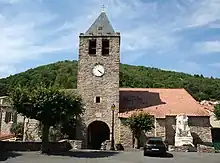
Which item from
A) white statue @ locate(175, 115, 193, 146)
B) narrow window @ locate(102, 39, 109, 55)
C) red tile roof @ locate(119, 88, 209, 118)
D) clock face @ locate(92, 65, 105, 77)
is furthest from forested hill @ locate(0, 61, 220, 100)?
white statue @ locate(175, 115, 193, 146)

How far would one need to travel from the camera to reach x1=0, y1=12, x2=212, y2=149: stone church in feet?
106

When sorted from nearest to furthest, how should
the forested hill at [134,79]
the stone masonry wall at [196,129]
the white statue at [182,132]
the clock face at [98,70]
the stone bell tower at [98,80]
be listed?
the white statue at [182,132], the stone masonry wall at [196,129], the stone bell tower at [98,80], the clock face at [98,70], the forested hill at [134,79]

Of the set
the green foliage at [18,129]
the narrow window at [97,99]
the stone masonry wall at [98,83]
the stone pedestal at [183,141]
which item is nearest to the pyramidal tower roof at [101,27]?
the stone masonry wall at [98,83]

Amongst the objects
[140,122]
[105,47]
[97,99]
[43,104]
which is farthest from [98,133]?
[43,104]

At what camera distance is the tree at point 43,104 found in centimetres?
2227

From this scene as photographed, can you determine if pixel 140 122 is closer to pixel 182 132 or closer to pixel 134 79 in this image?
pixel 182 132

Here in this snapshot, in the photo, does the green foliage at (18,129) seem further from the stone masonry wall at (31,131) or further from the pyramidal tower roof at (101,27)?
the pyramidal tower roof at (101,27)

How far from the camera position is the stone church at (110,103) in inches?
1273

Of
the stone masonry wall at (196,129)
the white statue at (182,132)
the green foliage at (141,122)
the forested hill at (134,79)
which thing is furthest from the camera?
the forested hill at (134,79)

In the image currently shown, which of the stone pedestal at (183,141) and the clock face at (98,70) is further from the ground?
the clock face at (98,70)

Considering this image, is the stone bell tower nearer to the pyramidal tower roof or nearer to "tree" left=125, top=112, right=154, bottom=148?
the pyramidal tower roof

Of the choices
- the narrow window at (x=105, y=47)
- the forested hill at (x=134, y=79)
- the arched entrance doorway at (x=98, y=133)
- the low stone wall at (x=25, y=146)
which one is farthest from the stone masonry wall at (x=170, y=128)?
the forested hill at (x=134, y=79)

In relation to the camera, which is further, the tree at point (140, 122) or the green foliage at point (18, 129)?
the green foliage at point (18, 129)

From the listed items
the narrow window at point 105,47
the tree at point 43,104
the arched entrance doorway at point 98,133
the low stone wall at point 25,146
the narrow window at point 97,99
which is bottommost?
the low stone wall at point 25,146
